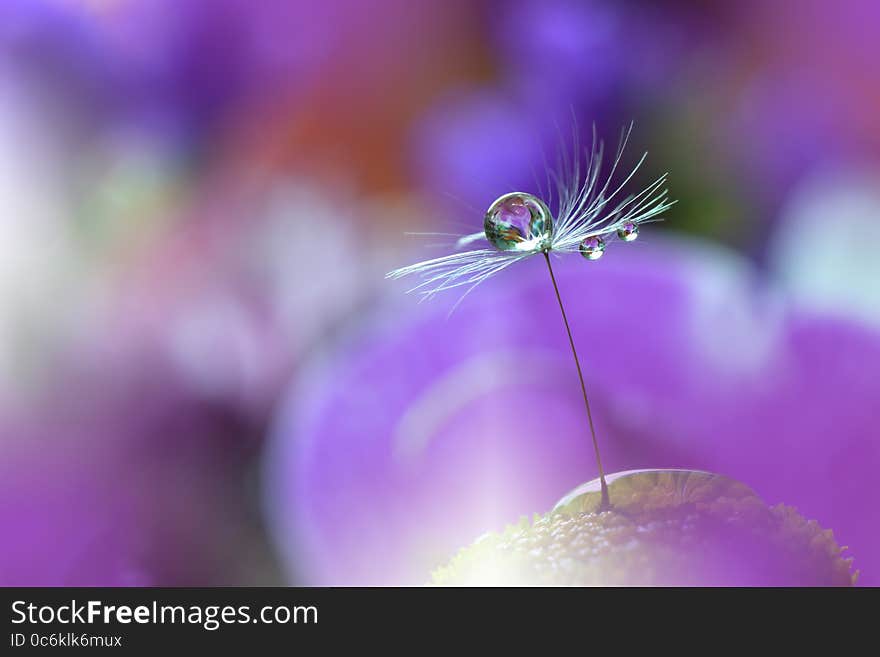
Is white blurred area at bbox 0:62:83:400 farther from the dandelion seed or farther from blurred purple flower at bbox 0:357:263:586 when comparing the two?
the dandelion seed

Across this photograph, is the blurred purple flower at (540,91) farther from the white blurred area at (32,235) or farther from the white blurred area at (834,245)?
the white blurred area at (32,235)

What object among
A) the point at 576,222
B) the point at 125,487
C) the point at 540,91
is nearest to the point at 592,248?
the point at 576,222

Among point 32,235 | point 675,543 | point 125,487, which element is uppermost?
point 32,235

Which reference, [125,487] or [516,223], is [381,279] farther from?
[125,487]

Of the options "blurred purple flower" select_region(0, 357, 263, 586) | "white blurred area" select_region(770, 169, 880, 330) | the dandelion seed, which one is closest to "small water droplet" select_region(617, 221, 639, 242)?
the dandelion seed

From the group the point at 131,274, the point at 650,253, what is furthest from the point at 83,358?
the point at 650,253

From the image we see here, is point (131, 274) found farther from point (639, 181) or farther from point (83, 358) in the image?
point (639, 181)

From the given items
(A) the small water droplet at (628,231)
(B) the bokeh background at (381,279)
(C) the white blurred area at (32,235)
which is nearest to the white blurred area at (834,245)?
(B) the bokeh background at (381,279)
